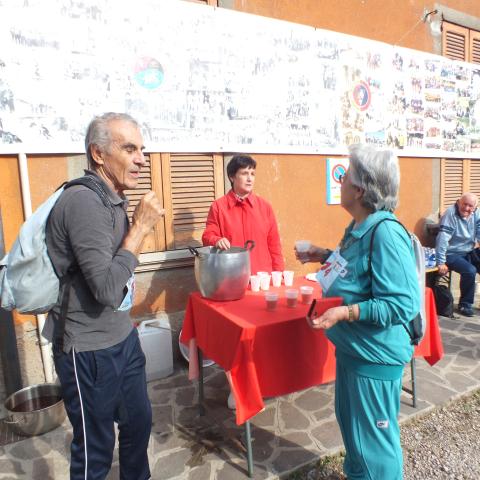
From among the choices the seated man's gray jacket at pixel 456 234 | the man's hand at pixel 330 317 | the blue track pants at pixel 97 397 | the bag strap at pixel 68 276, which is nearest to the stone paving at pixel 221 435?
the blue track pants at pixel 97 397

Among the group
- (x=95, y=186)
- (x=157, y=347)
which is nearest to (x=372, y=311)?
(x=95, y=186)

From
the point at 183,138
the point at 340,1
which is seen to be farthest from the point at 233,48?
the point at 340,1

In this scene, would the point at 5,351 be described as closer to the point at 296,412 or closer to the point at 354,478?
the point at 296,412

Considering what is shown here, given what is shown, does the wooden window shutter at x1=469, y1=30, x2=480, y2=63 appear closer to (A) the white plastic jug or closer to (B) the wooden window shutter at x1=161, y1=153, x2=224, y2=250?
(B) the wooden window shutter at x1=161, y1=153, x2=224, y2=250

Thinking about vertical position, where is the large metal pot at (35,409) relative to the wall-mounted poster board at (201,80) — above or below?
below

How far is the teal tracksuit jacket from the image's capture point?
1.59 m

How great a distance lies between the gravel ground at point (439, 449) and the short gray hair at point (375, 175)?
1744 millimetres

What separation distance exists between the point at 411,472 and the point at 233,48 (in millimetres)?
3918

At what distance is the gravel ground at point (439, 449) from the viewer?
240cm

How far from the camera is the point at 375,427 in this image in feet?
5.65

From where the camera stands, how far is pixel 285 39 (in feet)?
13.8

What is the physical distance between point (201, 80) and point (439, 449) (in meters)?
3.68

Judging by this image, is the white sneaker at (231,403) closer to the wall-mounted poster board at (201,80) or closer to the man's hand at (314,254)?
the man's hand at (314,254)

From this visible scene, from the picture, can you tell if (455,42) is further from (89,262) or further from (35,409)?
(35,409)
